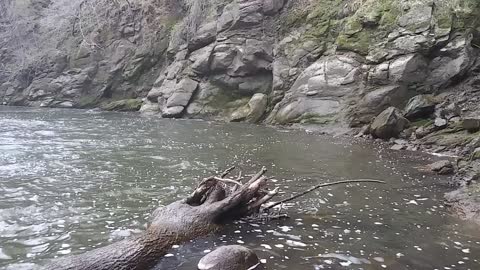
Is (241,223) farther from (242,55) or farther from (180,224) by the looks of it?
(242,55)

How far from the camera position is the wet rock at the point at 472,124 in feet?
45.2

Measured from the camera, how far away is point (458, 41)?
57.9ft

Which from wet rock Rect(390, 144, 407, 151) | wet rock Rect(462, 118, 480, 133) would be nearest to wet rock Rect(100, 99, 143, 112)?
wet rock Rect(390, 144, 407, 151)

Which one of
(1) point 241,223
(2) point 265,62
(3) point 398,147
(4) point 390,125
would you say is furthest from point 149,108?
(1) point 241,223

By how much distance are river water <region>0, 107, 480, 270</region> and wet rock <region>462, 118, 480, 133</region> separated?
2.03m

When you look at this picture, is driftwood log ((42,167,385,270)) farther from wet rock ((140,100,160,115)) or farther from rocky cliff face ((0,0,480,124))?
wet rock ((140,100,160,115))

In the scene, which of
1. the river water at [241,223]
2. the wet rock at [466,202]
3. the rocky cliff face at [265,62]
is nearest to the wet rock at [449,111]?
the rocky cliff face at [265,62]

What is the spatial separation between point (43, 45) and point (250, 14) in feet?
62.2

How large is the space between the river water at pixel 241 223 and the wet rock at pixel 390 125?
1127mm

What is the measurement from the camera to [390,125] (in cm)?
1588

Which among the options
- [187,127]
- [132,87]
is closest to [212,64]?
[187,127]

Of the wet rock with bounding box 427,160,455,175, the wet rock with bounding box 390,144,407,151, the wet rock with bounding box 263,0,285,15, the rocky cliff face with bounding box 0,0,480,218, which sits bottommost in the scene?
the wet rock with bounding box 390,144,407,151

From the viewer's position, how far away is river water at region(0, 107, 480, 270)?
6.02 m

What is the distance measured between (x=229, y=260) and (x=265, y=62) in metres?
19.7
